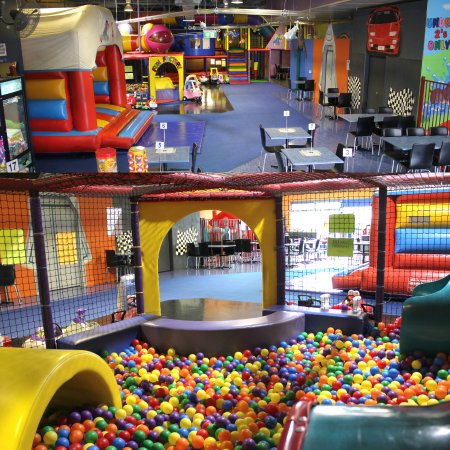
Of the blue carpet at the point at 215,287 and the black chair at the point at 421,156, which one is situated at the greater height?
the black chair at the point at 421,156

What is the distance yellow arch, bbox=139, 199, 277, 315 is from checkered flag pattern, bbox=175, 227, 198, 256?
667cm

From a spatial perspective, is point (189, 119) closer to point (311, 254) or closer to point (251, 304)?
point (311, 254)

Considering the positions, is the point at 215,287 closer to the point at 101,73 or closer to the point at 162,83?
the point at 101,73

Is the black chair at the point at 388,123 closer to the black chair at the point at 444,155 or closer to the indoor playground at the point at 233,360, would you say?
the black chair at the point at 444,155

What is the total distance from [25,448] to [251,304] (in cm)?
449

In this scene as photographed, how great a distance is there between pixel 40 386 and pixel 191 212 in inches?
104

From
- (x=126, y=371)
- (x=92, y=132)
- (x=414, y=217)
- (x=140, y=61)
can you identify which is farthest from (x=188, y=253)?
(x=140, y=61)

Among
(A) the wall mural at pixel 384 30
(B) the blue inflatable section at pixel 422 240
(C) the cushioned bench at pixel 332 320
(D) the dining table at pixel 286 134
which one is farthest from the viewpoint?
(A) the wall mural at pixel 384 30

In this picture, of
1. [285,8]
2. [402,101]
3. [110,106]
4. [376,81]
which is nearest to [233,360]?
[402,101]

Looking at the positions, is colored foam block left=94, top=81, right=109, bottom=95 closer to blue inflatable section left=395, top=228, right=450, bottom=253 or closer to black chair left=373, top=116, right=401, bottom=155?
black chair left=373, top=116, right=401, bottom=155

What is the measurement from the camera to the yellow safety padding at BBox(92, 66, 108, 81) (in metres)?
13.6

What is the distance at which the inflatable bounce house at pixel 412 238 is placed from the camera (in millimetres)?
7035

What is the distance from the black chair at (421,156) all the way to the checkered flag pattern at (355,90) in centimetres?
690

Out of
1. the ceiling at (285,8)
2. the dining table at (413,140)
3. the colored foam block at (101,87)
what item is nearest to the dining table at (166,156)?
the dining table at (413,140)
